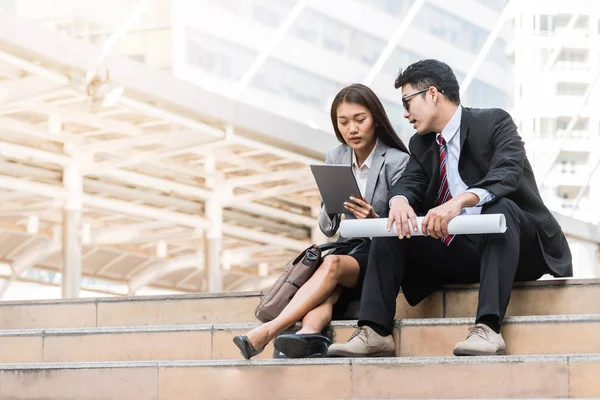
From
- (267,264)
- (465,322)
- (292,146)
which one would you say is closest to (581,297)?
(465,322)

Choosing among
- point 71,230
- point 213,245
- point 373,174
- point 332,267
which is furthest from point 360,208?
point 213,245

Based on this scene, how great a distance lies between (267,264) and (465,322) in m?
22.4

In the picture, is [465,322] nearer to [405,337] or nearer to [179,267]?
[405,337]

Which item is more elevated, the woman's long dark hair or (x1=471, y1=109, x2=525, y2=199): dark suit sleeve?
the woman's long dark hair

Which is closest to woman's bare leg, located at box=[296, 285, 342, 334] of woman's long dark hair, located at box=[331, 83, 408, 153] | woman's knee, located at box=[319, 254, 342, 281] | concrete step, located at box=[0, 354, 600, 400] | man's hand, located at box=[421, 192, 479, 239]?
woman's knee, located at box=[319, 254, 342, 281]

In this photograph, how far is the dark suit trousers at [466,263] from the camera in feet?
12.9

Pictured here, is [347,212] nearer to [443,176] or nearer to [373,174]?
[373,174]

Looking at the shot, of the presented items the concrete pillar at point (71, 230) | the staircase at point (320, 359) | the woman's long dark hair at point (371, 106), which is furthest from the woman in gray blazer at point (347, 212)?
the concrete pillar at point (71, 230)

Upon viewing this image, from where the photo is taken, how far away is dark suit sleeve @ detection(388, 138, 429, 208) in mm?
4344

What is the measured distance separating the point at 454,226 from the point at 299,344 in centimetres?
73

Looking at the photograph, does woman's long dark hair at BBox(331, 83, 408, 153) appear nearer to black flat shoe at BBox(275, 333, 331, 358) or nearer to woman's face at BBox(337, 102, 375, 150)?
woman's face at BBox(337, 102, 375, 150)

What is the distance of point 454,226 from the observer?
3953 millimetres

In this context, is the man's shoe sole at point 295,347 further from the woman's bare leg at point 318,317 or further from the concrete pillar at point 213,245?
the concrete pillar at point 213,245

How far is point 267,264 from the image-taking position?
26.4 metres
